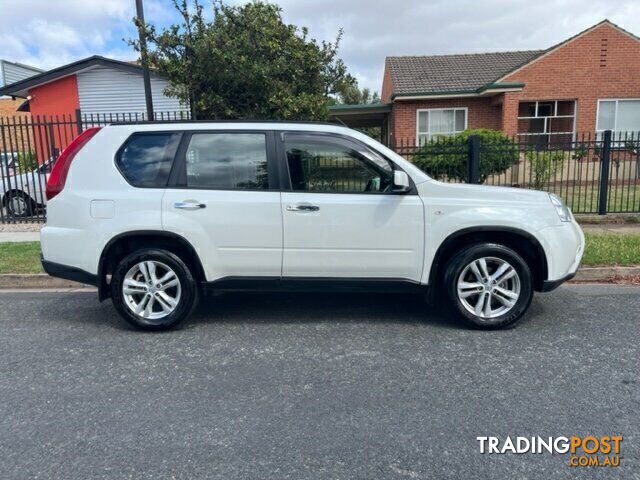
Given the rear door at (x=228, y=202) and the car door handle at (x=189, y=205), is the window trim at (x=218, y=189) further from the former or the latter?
the car door handle at (x=189, y=205)

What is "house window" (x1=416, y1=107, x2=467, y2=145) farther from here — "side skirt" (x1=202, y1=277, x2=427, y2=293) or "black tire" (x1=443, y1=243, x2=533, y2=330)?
"side skirt" (x1=202, y1=277, x2=427, y2=293)

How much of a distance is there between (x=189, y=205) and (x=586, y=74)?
1809 cm

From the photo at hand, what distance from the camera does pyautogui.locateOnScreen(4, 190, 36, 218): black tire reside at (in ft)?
37.4

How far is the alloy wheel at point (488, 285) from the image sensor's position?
4652mm

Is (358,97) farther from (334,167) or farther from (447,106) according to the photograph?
(334,167)

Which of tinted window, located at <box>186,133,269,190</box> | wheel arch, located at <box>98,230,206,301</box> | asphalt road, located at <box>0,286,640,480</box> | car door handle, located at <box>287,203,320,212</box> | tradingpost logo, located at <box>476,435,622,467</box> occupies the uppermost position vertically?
tinted window, located at <box>186,133,269,190</box>

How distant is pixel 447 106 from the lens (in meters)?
19.4

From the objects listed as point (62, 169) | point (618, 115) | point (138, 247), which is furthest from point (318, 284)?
point (618, 115)

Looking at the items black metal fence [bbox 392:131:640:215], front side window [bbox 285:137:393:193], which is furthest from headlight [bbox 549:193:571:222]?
black metal fence [bbox 392:131:640:215]

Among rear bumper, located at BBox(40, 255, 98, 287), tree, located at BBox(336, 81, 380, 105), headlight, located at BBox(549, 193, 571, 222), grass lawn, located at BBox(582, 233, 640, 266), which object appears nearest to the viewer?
headlight, located at BBox(549, 193, 571, 222)

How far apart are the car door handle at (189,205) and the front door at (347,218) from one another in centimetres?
75

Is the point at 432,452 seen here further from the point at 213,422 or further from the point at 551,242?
the point at 551,242

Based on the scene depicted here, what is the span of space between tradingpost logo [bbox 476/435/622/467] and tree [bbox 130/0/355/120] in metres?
7.69

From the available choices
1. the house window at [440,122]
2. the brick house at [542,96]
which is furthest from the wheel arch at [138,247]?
the house window at [440,122]
